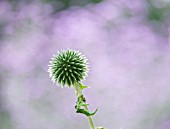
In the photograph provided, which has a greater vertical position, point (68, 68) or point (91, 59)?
point (91, 59)

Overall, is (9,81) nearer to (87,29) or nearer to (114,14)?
(87,29)

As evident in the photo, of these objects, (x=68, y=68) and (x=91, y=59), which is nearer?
(x=68, y=68)

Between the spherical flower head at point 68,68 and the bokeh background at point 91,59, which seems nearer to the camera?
the spherical flower head at point 68,68

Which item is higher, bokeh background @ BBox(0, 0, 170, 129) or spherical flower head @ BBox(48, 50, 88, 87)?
bokeh background @ BBox(0, 0, 170, 129)

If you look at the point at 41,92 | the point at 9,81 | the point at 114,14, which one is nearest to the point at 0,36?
the point at 9,81

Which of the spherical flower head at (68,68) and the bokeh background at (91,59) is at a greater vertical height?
the bokeh background at (91,59)
